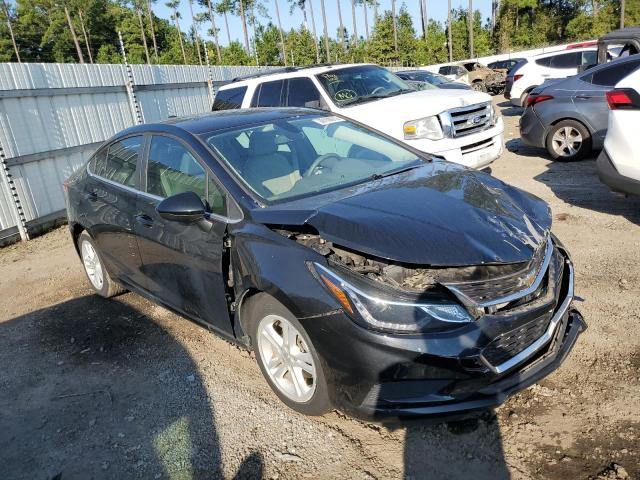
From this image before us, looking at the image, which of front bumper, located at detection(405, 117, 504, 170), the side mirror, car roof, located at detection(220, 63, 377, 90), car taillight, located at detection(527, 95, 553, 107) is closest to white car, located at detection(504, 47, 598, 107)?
car taillight, located at detection(527, 95, 553, 107)

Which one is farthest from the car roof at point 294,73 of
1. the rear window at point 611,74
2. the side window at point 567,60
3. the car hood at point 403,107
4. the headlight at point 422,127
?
the side window at point 567,60

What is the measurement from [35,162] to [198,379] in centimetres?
616

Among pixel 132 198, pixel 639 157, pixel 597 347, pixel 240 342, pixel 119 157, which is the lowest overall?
pixel 597 347

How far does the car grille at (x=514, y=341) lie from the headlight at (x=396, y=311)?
18 centimetres

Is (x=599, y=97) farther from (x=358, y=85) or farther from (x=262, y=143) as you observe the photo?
(x=262, y=143)

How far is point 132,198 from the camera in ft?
12.9

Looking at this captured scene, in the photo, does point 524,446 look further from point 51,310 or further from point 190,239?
point 51,310

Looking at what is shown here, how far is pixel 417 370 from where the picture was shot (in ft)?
7.60

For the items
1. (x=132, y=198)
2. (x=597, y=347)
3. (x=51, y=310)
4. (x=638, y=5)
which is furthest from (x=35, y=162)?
(x=638, y=5)

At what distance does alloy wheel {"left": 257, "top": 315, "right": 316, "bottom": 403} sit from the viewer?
109 inches

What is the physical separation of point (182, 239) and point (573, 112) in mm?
7241

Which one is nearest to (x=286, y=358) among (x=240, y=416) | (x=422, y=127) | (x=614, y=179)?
(x=240, y=416)

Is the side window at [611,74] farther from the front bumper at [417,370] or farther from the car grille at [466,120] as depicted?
the front bumper at [417,370]

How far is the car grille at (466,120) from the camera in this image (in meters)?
6.54
